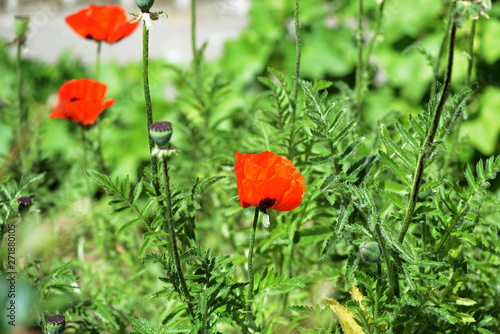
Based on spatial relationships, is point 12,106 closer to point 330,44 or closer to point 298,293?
point 298,293

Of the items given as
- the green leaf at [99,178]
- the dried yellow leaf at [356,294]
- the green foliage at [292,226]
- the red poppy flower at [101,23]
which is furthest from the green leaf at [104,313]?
the red poppy flower at [101,23]

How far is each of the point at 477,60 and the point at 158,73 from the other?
64.1 inches

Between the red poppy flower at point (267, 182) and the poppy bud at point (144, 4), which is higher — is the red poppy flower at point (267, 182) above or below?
below

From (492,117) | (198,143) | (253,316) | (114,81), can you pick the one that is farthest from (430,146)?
(114,81)

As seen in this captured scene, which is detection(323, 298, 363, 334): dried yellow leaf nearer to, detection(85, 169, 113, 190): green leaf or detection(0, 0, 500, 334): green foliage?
detection(0, 0, 500, 334): green foliage

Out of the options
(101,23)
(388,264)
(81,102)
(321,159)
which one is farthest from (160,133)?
(101,23)

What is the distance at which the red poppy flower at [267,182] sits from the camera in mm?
796

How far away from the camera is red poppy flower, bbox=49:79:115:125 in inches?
43.6

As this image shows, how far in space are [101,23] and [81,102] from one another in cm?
21

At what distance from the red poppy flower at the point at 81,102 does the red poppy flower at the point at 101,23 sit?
14 cm

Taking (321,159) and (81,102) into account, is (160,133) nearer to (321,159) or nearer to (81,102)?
(321,159)

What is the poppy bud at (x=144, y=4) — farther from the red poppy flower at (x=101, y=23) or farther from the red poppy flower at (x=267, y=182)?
the red poppy flower at (x=101, y=23)

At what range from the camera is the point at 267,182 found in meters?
0.79

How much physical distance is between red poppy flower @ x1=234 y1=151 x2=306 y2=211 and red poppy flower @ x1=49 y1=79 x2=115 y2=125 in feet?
1.43
